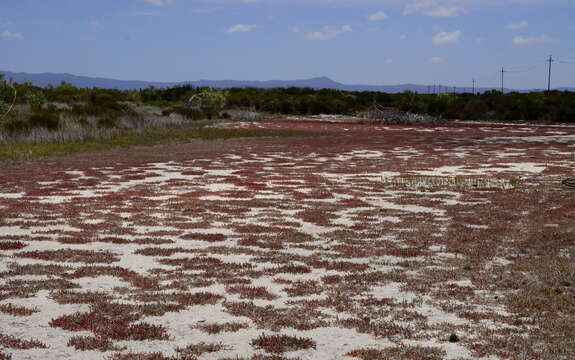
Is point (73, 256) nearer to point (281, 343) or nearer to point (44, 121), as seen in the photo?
point (281, 343)

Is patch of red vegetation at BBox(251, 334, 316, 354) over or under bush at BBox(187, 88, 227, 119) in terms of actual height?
under

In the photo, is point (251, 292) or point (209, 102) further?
point (209, 102)

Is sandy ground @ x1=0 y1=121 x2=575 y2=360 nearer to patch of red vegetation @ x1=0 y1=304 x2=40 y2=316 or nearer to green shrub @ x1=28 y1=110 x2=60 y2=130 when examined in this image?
patch of red vegetation @ x1=0 y1=304 x2=40 y2=316

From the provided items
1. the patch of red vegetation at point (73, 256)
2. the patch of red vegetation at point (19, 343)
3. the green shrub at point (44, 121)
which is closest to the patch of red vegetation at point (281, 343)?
the patch of red vegetation at point (19, 343)

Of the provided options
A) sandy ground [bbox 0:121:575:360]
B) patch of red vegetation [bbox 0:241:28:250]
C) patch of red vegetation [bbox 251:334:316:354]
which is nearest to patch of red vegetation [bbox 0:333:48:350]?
sandy ground [bbox 0:121:575:360]

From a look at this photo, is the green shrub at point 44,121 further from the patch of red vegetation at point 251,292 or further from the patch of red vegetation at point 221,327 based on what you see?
the patch of red vegetation at point 221,327

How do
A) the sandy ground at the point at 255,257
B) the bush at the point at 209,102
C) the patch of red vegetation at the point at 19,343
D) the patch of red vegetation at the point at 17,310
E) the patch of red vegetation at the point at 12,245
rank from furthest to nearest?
the bush at the point at 209,102 → the patch of red vegetation at the point at 12,245 → the patch of red vegetation at the point at 17,310 → the sandy ground at the point at 255,257 → the patch of red vegetation at the point at 19,343

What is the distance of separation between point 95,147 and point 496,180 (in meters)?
26.6

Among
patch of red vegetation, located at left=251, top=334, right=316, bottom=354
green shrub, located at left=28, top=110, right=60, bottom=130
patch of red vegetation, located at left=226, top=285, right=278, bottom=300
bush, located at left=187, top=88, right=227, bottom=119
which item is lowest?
patch of red vegetation, located at left=226, top=285, right=278, bottom=300

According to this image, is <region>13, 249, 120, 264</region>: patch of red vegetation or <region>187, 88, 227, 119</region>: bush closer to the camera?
<region>13, 249, 120, 264</region>: patch of red vegetation

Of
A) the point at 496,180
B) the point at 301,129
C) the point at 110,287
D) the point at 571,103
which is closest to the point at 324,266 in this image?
the point at 110,287

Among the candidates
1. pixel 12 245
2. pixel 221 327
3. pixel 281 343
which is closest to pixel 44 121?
pixel 12 245

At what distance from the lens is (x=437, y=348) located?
916 centimetres

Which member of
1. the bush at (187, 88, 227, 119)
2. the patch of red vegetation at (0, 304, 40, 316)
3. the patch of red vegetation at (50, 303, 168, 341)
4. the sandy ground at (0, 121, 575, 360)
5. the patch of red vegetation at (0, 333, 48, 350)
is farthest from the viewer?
the bush at (187, 88, 227, 119)
